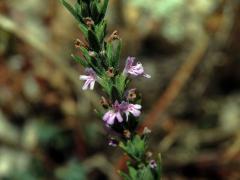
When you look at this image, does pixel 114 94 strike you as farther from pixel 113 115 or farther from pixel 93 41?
pixel 93 41

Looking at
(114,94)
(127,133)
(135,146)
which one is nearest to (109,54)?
(114,94)

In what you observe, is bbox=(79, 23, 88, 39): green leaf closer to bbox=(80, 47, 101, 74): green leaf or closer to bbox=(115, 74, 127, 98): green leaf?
bbox=(80, 47, 101, 74): green leaf

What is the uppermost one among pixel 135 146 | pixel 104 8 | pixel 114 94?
pixel 104 8

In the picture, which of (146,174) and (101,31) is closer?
(101,31)

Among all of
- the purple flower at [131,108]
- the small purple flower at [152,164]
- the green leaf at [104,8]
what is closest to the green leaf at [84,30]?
the green leaf at [104,8]

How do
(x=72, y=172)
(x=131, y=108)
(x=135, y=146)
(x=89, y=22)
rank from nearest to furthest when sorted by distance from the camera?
1. (x=89, y=22)
2. (x=131, y=108)
3. (x=135, y=146)
4. (x=72, y=172)

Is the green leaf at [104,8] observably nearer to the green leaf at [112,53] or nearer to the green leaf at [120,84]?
the green leaf at [112,53]

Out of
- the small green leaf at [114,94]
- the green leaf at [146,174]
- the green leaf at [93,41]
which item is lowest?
the green leaf at [146,174]

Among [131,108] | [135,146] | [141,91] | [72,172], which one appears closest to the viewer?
[131,108]
